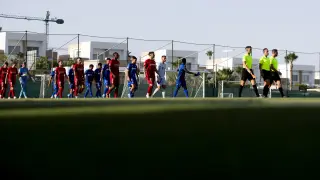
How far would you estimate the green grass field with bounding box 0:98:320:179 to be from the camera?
2256 mm

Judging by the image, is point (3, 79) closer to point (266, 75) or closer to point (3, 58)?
point (3, 58)

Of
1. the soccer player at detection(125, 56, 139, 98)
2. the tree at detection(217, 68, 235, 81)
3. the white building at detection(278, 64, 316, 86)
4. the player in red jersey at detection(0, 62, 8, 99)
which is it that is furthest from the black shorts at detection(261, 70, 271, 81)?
the tree at detection(217, 68, 235, 81)

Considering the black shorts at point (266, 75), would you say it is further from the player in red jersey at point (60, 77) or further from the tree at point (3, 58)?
the tree at point (3, 58)

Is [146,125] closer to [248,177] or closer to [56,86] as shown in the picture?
[248,177]

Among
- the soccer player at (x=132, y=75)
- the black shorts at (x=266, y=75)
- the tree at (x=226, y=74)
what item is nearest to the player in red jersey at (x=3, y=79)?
the soccer player at (x=132, y=75)

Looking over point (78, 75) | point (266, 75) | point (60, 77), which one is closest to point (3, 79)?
point (60, 77)

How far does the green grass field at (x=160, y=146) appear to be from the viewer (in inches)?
88.8

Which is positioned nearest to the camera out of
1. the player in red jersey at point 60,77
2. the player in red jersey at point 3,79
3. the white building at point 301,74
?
the player in red jersey at point 60,77

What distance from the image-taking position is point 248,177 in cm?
225

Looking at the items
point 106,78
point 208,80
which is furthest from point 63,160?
point 208,80

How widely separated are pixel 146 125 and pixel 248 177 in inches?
29.1

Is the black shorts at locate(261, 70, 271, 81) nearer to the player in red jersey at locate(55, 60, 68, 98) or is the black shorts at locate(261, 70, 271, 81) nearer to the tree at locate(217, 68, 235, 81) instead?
the player in red jersey at locate(55, 60, 68, 98)

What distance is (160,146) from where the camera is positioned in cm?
248

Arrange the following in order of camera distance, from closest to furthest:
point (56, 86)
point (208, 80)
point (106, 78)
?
point (106, 78), point (56, 86), point (208, 80)
